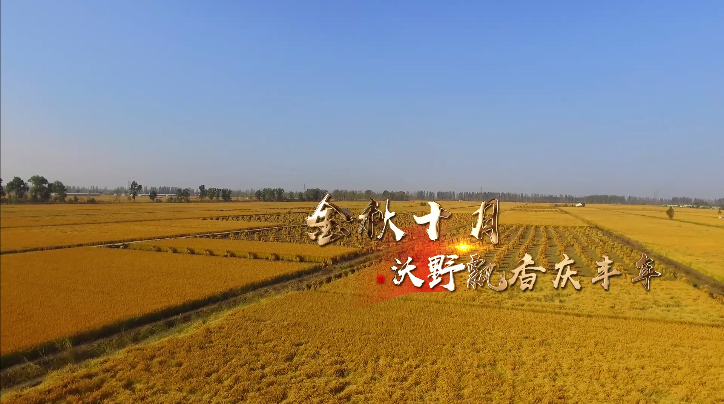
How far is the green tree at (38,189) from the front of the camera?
496 cm

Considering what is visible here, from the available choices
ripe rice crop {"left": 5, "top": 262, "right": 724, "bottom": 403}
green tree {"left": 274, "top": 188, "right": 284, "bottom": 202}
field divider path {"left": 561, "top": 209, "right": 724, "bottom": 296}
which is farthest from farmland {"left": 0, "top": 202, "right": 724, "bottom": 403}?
green tree {"left": 274, "top": 188, "right": 284, "bottom": 202}

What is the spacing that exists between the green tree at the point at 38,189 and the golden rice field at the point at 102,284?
1436 mm

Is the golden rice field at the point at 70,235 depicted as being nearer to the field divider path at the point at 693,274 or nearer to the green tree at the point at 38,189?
the green tree at the point at 38,189

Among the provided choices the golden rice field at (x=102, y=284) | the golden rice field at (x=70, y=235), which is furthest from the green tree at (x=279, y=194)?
the golden rice field at (x=102, y=284)

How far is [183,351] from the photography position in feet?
42.2

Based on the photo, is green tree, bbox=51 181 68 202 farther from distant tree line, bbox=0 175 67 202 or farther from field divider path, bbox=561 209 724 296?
field divider path, bbox=561 209 724 296

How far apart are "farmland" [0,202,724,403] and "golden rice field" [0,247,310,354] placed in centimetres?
7

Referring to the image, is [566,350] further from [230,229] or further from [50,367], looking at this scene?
[230,229]

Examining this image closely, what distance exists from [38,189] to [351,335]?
1129cm

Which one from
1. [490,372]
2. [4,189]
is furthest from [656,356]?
[4,189]

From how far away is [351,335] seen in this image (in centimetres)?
1452

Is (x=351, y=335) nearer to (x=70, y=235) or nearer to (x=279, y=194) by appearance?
(x=70, y=235)

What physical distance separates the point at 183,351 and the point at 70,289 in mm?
8235

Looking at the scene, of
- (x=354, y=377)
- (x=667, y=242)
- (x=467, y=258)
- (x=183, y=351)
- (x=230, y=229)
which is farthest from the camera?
(x=230, y=229)
